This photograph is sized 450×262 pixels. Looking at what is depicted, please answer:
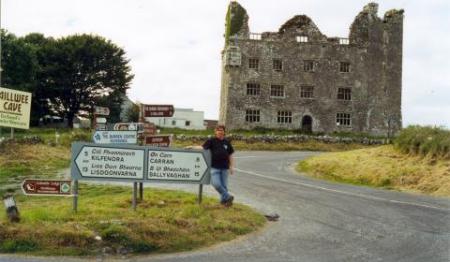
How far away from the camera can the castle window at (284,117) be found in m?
57.4

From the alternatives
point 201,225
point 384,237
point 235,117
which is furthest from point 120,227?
point 235,117

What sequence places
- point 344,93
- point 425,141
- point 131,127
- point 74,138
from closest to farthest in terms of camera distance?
point 131,127
point 425,141
point 74,138
point 344,93

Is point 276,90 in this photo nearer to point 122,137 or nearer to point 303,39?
point 303,39

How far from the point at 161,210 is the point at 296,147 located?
111 ft

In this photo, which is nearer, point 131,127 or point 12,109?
point 131,127

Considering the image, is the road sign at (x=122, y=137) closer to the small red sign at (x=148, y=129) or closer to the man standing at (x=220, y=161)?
the small red sign at (x=148, y=129)

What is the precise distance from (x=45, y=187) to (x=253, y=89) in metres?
46.3

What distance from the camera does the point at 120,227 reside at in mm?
10617

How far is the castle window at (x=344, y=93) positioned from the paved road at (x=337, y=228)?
40553mm

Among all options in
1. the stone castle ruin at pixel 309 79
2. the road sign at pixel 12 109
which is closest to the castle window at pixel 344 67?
the stone castle ruin at pixel 309 79

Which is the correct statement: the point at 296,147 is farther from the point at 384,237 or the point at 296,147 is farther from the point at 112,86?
the point at 384,237

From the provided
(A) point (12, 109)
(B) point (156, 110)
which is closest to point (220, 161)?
(B) point (156, 110)

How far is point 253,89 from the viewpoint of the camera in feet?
188

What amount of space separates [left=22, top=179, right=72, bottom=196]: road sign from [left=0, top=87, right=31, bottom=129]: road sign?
487 cm
